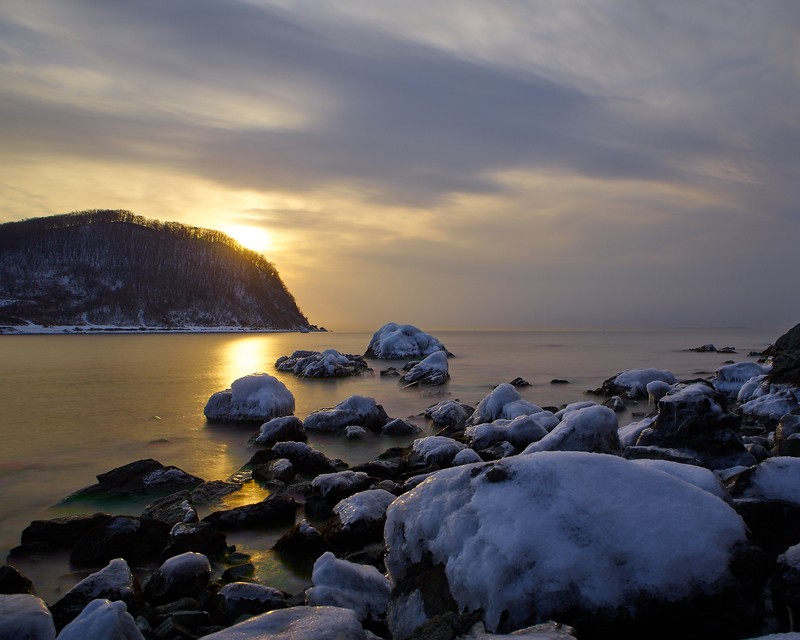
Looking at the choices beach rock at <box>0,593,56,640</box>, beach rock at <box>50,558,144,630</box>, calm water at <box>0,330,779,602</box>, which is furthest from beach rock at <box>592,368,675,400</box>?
beach rock at <box>0,593,56,640</box>

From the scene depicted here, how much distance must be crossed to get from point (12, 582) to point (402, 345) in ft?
173

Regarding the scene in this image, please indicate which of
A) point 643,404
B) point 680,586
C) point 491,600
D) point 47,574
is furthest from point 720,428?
point 643,404

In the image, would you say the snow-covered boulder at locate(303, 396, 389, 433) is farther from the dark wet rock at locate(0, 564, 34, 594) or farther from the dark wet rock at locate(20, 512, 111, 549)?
the dark wet rock at locate(0, 564, 34, 594)

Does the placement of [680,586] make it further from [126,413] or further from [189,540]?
[126,413]

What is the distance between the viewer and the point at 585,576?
157 inches

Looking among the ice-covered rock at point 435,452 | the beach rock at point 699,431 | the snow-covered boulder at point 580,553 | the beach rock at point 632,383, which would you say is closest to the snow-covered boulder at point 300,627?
the snow-covered boulder at point 580,553

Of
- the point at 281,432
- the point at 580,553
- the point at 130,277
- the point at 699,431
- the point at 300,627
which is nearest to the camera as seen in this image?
the point at 300,627

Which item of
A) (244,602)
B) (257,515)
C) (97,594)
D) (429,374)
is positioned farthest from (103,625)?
(429,374)

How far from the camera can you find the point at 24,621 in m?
4.44

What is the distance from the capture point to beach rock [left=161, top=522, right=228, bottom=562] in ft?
24.1

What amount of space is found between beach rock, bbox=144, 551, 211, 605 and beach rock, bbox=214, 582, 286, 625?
0.49 metres

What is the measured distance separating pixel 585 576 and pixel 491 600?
71 cm

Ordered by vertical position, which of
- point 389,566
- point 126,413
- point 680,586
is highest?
point 680,586

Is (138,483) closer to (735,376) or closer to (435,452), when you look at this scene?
(435,452)
